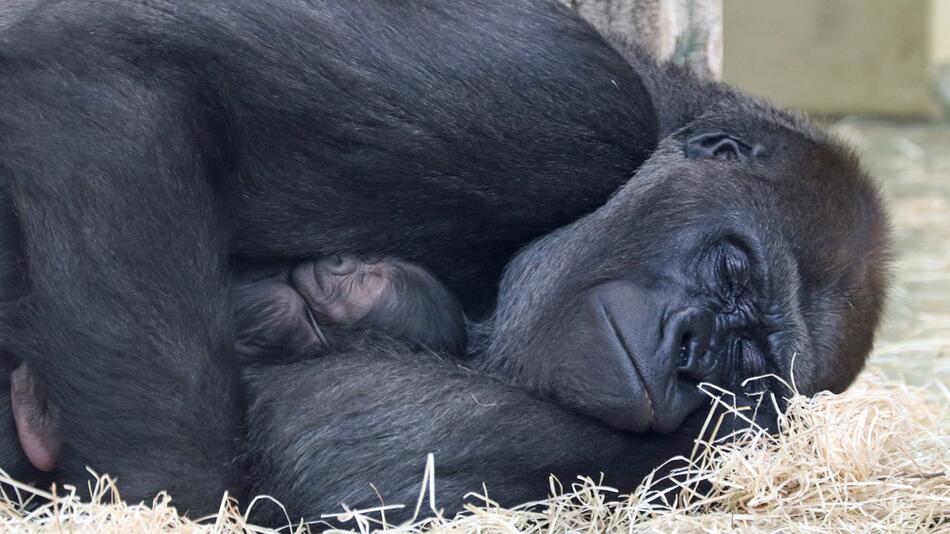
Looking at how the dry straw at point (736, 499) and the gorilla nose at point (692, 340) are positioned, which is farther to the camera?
the gorilla nose at point (692, 340)

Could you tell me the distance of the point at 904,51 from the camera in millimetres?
9422

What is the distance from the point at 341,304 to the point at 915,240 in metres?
4.50

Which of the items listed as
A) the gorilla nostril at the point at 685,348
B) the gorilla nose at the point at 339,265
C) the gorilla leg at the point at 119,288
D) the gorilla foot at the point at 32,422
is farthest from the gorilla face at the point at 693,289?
the gorilla foot at the point at 32,422

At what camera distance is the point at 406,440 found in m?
2.58

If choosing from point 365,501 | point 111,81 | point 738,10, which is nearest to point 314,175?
point 111,81

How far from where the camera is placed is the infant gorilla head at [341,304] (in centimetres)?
279

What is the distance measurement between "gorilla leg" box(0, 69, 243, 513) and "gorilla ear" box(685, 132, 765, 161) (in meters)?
1.24

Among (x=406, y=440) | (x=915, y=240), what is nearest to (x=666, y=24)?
(x=406, y=440)

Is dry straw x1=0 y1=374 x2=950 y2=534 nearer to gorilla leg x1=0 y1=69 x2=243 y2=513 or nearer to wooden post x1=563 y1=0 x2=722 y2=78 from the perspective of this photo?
gorilla leg x1=0 y1=69 x2=243 y2=513

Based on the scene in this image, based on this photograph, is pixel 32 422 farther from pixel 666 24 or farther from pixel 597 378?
pixel 666 24

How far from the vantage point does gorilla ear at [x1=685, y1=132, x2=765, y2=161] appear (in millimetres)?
3018

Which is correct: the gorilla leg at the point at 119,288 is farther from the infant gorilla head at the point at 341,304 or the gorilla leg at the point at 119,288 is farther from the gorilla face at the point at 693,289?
the gorilla face at the point at 693,289

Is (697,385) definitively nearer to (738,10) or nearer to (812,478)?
(812,478)

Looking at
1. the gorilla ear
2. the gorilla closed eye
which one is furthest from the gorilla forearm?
the gorilla ear
